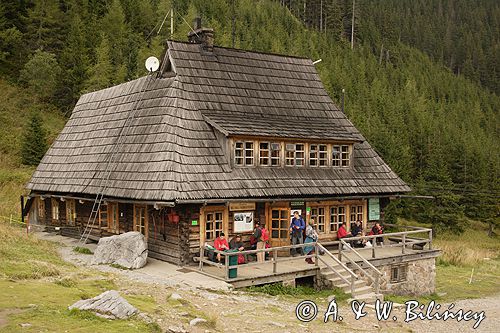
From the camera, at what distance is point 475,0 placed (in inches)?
6885

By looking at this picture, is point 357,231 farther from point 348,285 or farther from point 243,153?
point 243,153

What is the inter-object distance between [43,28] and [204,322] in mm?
45678

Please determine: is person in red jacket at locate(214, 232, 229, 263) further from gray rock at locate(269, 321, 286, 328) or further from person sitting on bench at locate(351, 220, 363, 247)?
person sitting on bench at locate(351, 220, 363, 247)

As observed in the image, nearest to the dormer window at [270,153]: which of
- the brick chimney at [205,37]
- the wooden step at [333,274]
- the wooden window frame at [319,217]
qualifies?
the wooden window frame at [319,217]

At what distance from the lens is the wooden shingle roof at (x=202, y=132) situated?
1819cm

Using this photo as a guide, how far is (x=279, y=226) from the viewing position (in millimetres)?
19766

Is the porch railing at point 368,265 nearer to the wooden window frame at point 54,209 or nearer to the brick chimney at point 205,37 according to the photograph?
the brick chimney at point 205,37

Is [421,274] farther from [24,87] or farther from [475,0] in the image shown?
[475,0]

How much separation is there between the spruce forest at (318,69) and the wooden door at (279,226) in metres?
15.7

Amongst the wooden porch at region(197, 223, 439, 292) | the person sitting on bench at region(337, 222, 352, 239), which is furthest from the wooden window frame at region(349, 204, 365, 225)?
the wooden porch at region(197, 223, 439, 292)

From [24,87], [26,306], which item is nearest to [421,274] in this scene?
[26,306]

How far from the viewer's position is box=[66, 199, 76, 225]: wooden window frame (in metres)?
24.3

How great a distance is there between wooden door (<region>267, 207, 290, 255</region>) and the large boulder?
479cm

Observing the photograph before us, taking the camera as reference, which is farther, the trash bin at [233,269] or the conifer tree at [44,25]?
the conifer tree at [44,25]
